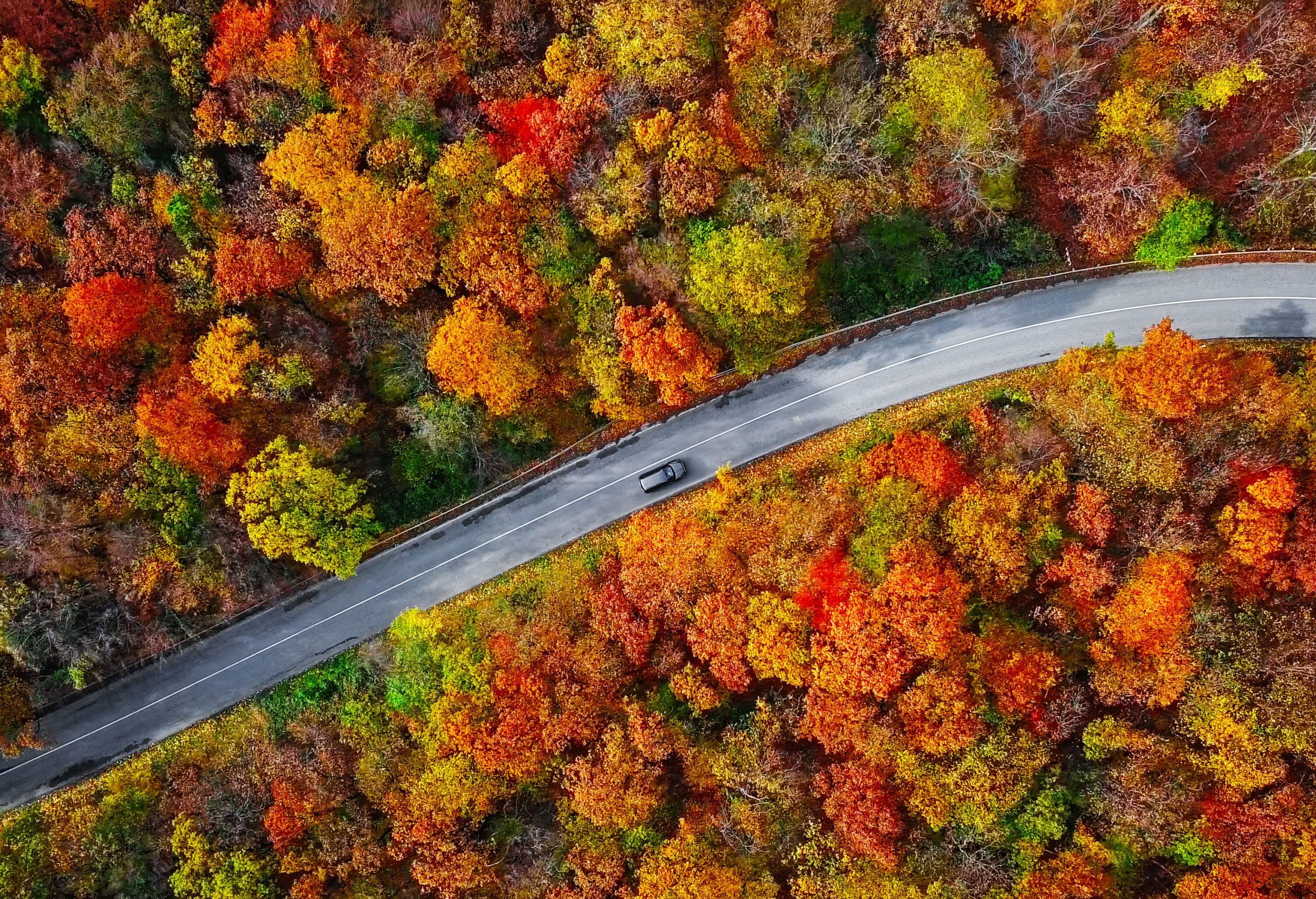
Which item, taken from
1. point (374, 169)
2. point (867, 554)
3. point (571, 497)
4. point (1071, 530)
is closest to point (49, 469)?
point (374, 169)

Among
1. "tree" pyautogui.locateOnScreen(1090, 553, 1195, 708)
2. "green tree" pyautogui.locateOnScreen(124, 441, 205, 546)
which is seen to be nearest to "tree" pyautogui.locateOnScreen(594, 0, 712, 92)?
"green tree" pyautogui.locateOnScreen(124, 441, 205, 546)

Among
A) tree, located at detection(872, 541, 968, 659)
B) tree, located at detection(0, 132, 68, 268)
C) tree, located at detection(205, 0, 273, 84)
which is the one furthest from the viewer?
tree, located at detection(205, 0, 273, 84)

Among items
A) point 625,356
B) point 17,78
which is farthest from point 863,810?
point 17,78

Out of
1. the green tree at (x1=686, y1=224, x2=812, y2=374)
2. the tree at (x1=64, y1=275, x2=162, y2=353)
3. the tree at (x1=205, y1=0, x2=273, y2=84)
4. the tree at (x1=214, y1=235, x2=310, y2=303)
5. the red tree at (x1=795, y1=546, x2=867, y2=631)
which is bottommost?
the red tree at (x1=795, y1=546, x2=867, y2=631)

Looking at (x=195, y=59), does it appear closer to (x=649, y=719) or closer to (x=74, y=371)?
(x=74, y=371)

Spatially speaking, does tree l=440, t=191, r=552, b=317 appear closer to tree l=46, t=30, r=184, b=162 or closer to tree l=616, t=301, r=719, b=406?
tree l=616, t=301, r=719, b=406

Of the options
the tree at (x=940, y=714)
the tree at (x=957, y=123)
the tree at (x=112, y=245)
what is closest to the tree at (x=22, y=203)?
the tree at (x=112, y=245)
